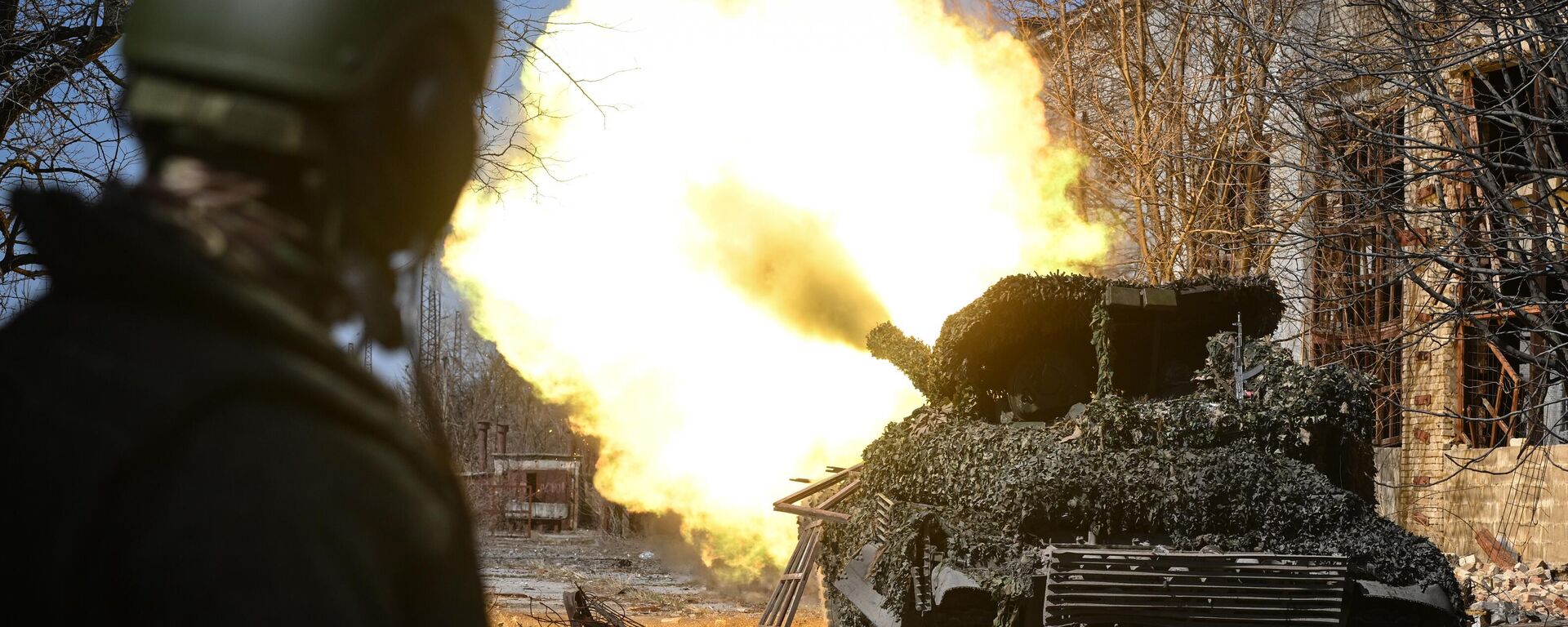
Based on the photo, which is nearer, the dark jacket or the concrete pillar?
the dark jacket

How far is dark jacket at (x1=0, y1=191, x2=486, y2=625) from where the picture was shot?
120 cm

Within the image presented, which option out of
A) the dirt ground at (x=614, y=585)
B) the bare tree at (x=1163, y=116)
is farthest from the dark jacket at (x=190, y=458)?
the bare tree at (x=1163, y=116)

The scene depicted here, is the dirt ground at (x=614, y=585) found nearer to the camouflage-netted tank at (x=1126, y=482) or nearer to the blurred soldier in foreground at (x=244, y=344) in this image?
the camouflage-netted tank at (x=1126, y=482)

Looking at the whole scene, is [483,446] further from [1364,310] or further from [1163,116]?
[1364,310]

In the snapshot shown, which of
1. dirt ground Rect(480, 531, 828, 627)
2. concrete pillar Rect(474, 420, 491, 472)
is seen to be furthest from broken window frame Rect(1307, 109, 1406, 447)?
concrete pillar Rect(474, 420, 491, 472)

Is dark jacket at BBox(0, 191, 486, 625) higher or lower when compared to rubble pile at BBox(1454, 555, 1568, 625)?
higher

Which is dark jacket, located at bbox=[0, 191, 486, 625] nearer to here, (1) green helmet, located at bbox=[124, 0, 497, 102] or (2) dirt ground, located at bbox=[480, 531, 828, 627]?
(1) green helmet, located at bbox=[124, 0, 497, 102]

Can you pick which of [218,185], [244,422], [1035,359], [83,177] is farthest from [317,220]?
[1035,359]

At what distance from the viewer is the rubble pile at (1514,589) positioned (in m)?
17.5

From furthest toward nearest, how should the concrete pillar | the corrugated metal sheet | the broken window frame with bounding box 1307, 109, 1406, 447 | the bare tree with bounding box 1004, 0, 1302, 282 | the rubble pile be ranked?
the concrete pillar < the bare tree with bounding box 1004, 0, 1302, 282 < the broken window frame with bounding box 1307, 109, 1406, 447 < the rubble pile < the corrugated metal sheet

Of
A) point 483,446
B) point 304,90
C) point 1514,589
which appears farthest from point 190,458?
point 483,446

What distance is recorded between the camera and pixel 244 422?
1.25 m

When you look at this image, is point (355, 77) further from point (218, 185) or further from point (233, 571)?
point (233, 571)

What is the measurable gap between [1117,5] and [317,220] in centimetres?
2585
